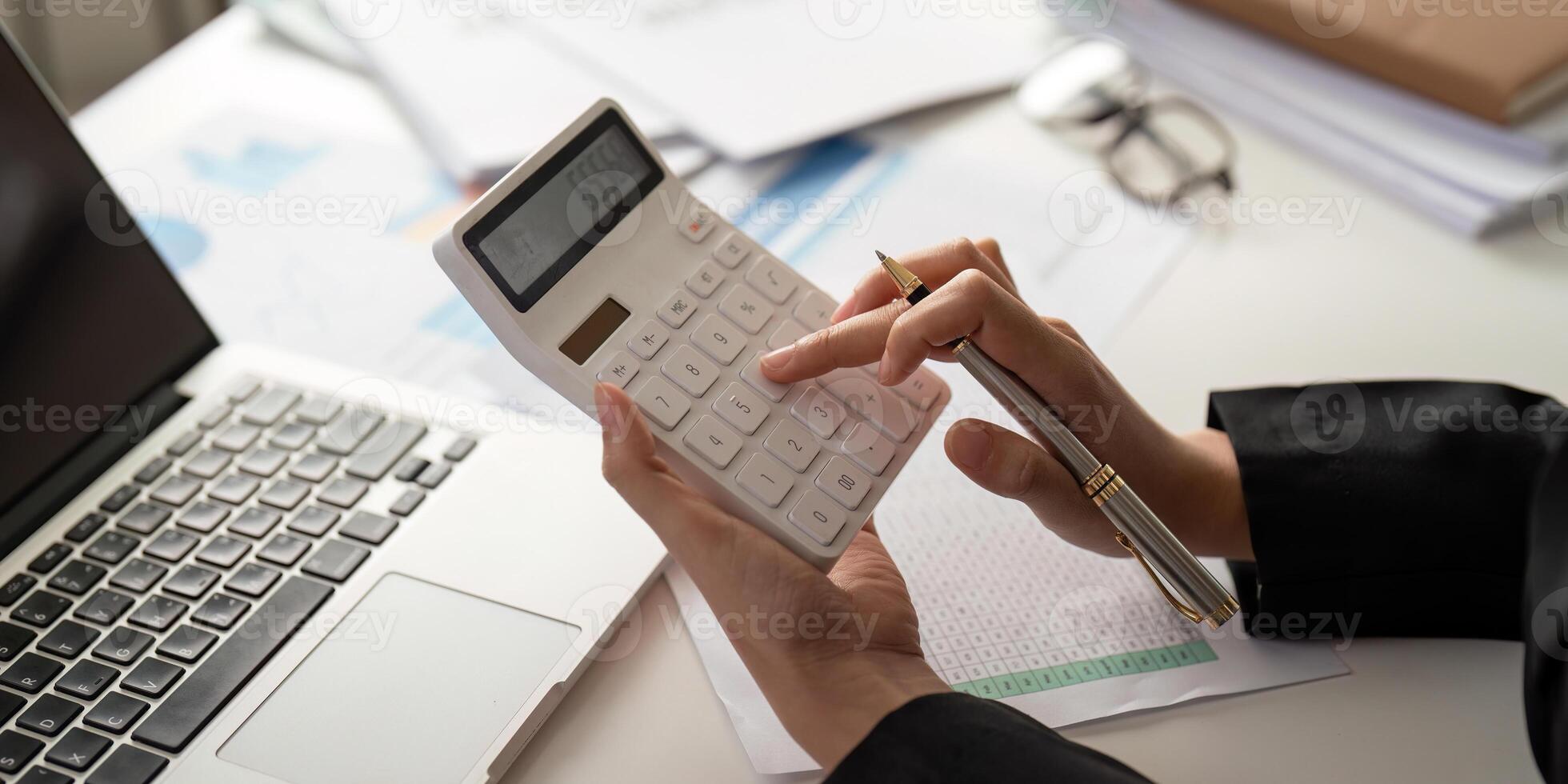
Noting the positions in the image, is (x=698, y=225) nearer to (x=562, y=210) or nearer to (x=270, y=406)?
(x=562, y=210)

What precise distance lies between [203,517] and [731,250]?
34cm

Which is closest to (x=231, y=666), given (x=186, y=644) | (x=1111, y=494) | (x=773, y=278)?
(x=186, y=644)

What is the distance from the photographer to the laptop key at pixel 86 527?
0.60m

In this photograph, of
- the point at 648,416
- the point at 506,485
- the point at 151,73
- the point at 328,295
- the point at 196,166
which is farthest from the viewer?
the point at 151,73

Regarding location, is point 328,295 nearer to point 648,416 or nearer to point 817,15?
point 648,416

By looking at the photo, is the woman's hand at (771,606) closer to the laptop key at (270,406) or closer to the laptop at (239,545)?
the laptop at (239,545)

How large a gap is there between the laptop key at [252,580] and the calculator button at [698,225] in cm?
30

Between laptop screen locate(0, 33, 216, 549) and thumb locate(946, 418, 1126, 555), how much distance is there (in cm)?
51

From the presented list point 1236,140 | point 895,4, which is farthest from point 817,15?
point 1236,140

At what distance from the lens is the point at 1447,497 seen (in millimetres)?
615

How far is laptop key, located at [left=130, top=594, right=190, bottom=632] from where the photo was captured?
0.56 m

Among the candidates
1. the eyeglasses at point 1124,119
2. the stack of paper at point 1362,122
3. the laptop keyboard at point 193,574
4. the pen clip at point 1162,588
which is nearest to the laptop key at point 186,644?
the laptop keyboard at point 193,574

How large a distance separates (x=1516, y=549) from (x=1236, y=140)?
0.54m

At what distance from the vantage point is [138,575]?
1.90 ft
